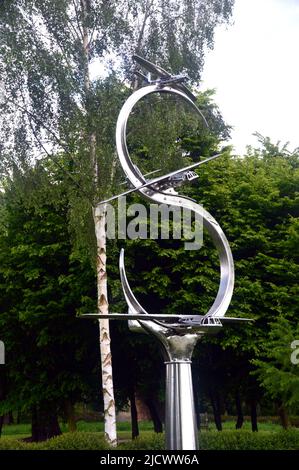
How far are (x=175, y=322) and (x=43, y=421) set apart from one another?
1799cm

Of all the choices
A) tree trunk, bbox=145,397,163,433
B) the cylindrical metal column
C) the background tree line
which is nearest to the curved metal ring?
the cylindrical metal column

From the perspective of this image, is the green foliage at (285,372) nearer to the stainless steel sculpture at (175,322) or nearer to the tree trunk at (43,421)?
the stainless steel sculpture at (175,322)

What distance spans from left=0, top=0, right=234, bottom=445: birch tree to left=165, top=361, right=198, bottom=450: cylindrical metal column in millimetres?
6343

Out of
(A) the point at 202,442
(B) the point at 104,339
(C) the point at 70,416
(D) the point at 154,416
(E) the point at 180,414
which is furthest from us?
(D) the point at 154,416

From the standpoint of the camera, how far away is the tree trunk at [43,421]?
78.6 ft

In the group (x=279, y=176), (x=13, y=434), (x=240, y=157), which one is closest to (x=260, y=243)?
(x=279, y=176)

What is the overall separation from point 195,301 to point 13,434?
64.7 feet

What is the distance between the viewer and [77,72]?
1734cm

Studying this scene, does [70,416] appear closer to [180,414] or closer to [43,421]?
[43,421]

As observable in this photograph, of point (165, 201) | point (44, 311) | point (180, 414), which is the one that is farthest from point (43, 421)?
point (165, 201)

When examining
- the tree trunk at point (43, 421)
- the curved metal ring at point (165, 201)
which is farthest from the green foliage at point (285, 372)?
the tree trunk at point (43, 421)

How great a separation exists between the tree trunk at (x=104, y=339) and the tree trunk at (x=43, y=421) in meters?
7.65

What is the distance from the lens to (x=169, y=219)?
22031 millimetres

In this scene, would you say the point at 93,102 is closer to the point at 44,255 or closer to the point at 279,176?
the point at 44,255
